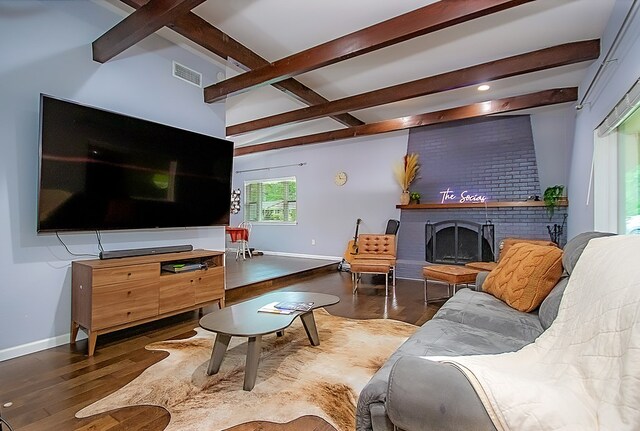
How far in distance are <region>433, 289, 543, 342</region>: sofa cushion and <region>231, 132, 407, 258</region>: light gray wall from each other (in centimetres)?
393

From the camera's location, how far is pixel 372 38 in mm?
2801

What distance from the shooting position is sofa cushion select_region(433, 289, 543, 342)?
1.79m

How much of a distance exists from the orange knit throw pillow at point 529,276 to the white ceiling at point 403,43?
6.69 ft

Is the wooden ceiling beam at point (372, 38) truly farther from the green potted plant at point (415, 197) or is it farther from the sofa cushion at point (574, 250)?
the green potted plant at point (415, 197)

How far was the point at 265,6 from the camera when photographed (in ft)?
9.01

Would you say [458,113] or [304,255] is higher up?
[458,113]

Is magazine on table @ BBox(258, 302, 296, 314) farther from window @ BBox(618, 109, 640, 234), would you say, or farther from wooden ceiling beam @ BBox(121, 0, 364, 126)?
window @ BBox(618, 109, 640, 234)

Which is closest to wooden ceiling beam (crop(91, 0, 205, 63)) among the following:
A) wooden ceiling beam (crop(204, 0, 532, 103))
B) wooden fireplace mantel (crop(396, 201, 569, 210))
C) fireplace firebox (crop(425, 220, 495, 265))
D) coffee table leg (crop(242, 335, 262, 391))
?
wooden ceiling beam (crop(204, 0, 532, 103))

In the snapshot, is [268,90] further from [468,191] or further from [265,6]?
[468,191]

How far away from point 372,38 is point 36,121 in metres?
Answer: 2.77

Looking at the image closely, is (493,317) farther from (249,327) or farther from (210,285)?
(210,285)

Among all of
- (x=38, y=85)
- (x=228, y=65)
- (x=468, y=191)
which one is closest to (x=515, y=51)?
(x=468, y=191)

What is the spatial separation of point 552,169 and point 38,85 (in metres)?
6.08

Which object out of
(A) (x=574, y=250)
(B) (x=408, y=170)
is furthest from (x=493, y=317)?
(B) (x=408, y=170)
